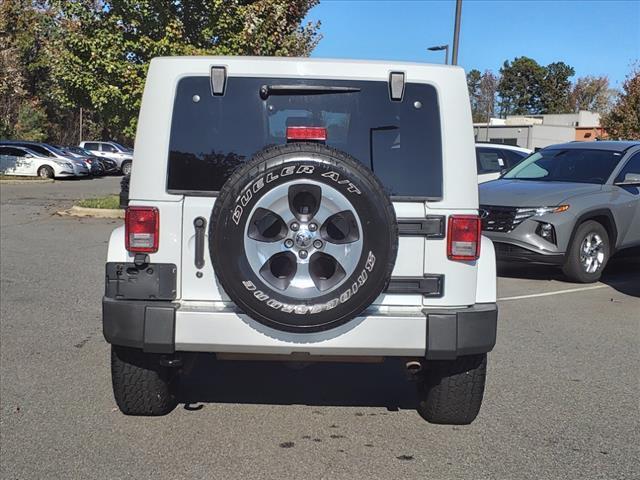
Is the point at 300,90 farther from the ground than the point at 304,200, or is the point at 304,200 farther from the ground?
the point at 300,90

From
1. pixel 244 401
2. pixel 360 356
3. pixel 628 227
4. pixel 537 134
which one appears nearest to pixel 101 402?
pixel 244 401

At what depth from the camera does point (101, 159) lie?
113 ft

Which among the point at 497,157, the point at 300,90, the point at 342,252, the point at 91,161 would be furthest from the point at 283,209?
the point at 91,161

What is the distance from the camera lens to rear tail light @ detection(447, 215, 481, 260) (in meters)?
3.67

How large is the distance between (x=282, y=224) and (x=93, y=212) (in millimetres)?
13005

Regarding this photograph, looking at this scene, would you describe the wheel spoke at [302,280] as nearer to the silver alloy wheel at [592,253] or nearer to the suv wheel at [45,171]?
the silver alloy wheel at [592,253]

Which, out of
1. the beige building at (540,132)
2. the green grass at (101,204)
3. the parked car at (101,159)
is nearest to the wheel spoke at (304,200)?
the green grass at (101,204)

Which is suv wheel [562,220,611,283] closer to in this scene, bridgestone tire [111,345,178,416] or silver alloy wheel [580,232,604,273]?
silver alloy wheel [580,232,604,273]

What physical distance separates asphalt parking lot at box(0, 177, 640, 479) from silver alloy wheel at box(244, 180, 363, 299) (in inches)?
39.7

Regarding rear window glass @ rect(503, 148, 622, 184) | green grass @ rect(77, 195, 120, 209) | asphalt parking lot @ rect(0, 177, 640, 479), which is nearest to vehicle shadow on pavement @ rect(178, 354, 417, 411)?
asphalt parking lot @ rect(0, 177, 640, 479)

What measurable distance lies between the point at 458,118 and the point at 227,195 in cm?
130

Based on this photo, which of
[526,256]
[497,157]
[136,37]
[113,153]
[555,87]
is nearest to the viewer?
[526,256]

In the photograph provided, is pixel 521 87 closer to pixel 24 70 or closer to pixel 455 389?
pixel 24 70

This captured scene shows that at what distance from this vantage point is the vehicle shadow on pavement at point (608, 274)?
9.05m
